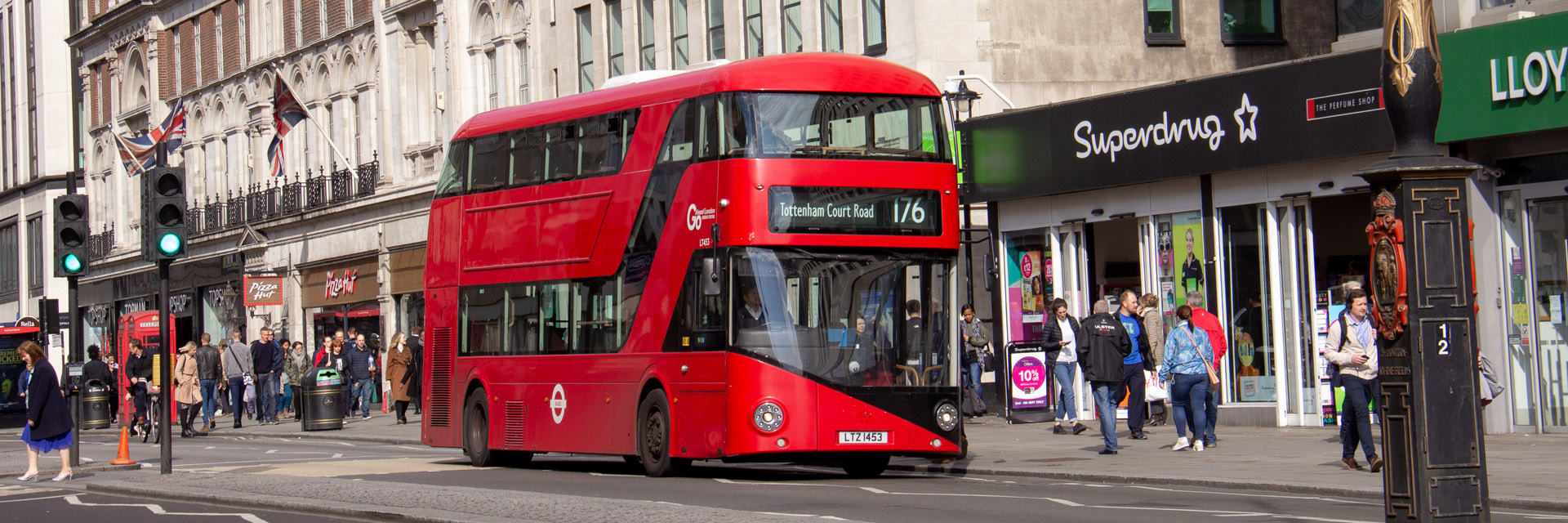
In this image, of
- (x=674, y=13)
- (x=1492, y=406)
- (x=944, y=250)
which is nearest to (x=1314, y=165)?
(x=1492, y=406)

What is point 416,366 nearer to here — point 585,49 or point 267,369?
point 267,369

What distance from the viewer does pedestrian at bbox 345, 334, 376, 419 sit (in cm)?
3738

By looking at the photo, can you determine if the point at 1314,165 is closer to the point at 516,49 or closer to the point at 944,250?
the point at 944,250

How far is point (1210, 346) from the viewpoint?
1977 centimetres

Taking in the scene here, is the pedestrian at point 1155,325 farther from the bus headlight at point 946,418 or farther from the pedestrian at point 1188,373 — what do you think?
the bus headlight at point 946,418

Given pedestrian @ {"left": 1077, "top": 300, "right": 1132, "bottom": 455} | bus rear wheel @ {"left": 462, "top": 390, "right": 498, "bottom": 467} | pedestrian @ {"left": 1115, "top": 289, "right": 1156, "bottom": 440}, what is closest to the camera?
pedestrian @ {"left": 1077, "top": 300, "right": 1132, "bottom": 455}

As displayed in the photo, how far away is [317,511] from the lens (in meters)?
14.5

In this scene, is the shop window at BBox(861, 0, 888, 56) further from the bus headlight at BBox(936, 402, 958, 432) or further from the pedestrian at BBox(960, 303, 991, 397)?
the bus headlight at BBox(936, 402, 958, 432)

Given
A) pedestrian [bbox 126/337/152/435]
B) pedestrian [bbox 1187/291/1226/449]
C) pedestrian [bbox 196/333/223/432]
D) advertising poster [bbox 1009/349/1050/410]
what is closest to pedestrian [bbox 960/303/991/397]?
advertising poster [bbox 1009/349/1050/410]

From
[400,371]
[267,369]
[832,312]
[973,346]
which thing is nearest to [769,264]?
[832,312]

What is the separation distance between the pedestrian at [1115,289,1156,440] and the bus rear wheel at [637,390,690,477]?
17.2 ft

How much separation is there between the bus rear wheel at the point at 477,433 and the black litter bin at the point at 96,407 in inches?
743

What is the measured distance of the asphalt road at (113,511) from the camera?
14375mm

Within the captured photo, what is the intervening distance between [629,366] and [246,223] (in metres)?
36.2
